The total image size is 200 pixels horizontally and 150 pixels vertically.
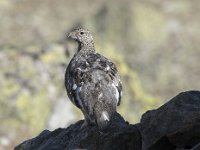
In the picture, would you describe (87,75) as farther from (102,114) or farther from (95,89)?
(102,114)

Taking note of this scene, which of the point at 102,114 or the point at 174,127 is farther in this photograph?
the point at 102,114

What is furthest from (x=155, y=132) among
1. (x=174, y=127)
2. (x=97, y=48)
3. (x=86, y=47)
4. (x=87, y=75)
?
(x=97, y=48)

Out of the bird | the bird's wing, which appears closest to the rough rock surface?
the bird

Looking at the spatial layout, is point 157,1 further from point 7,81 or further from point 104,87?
point 104,87

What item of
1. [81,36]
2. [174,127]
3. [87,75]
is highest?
[81,36]

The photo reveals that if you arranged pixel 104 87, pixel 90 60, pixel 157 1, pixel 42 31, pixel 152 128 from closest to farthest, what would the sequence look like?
pixel 152 128 → pixel 104 87 → pixel 90 60 → pixel 42 31 → pixel 157 1

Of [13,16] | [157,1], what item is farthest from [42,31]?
[157,1]

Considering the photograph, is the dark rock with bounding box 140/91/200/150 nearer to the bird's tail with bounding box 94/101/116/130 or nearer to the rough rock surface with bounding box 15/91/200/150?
the rough rock surface with bounding box 15/91/200/150
